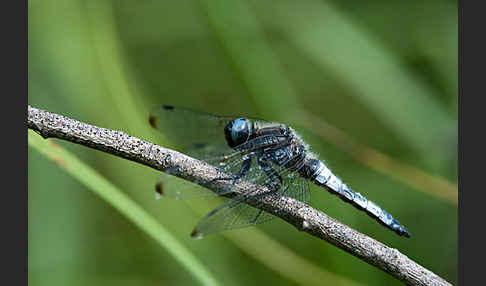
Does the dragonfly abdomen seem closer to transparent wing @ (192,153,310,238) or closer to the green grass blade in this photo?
transparent wing @ (192,153,310,238)

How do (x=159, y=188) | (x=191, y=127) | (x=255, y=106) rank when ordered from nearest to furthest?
(x=159, y=188)
(x=191, y=127)
(x=255, y=106)

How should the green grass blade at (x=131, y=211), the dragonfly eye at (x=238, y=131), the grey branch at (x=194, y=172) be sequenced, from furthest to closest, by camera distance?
1. the dragonfly eye at (x=238, y=131)
2. the green grass blade at (x=131, y=211)
3. the grey branch at (x=194, y=172)

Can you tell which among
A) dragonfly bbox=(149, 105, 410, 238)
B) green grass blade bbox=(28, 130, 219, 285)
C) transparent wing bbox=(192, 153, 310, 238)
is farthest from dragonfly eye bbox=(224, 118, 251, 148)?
green grass blade bbox=(28, 130, 219, 285)

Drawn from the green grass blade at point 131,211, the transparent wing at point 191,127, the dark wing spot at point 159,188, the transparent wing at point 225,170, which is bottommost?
the green grass blade at point 131,211

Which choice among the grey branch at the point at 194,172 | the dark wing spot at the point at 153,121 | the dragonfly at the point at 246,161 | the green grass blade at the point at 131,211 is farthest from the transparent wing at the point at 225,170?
the dark wing spot at the point at 153,121

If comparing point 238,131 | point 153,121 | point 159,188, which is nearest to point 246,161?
point 238,131

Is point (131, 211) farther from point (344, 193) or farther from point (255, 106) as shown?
point (255, 106)

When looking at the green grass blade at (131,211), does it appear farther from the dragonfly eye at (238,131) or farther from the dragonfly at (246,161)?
the dragonfly eye at (238,131)
